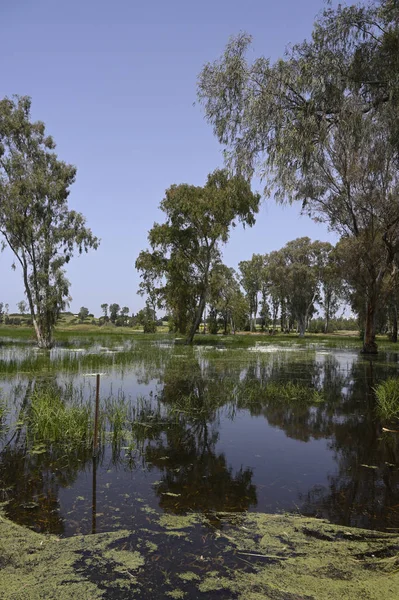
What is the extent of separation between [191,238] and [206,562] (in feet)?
122

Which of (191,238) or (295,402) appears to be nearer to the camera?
(295,402)

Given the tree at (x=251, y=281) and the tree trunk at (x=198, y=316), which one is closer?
the tree trunk at (x=198, y=316)

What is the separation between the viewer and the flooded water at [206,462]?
17.2 ft

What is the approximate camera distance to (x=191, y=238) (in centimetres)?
4012

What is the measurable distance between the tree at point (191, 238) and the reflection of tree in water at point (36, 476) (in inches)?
1183

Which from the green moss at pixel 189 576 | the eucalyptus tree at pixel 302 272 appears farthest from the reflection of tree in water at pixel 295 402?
the eucalyptus tree at pixel 302 272

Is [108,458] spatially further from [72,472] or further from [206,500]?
[206,500]

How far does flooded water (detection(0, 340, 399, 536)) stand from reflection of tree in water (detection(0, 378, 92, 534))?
2 cm

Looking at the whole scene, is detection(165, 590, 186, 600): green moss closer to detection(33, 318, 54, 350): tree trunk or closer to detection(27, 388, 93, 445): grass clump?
detection(27, 388, 93, 445): grass clump

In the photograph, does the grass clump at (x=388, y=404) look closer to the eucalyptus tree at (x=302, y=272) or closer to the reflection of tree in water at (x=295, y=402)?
the reflection of tree in water at (x=295, y=402)

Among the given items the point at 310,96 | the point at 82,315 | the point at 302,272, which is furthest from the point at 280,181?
the point at 82,315

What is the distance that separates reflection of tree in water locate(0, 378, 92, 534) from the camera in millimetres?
4930

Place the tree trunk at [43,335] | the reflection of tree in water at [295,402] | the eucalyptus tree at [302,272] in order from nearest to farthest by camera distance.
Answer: the reflection of tree in water at [295,402], the tree trunk at [43,335], the eucalyptus tree at [302,272]

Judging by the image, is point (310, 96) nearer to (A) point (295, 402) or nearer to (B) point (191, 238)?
(A) point (295, 402)
